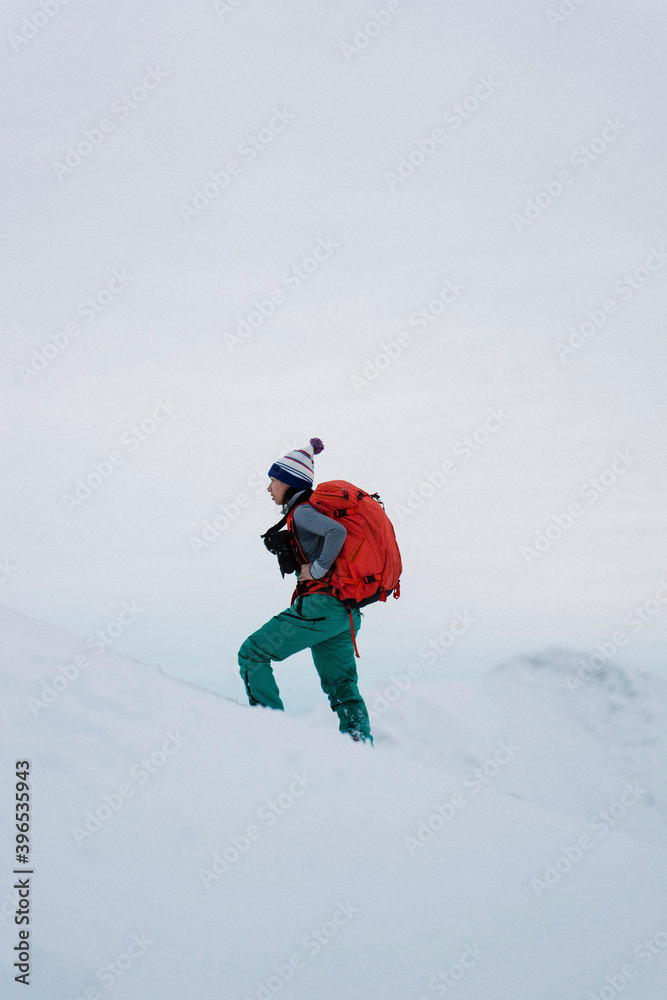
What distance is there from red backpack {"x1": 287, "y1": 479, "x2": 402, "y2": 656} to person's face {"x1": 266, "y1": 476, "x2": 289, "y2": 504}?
0.26 metres

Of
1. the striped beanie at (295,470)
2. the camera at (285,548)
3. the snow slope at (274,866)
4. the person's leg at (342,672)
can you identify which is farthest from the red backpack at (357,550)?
the snow slope at (274,866)

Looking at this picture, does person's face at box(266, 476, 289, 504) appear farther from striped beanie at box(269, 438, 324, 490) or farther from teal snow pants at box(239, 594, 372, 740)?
teal snow pants at box(239, 594, 372, 740)

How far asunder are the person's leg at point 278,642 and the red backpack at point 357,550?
160 mm

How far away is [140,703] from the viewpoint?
554 cm

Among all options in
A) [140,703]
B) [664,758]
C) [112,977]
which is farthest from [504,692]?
[112,977]

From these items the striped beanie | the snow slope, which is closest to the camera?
the striped beanie

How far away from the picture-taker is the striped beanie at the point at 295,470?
7.04 m

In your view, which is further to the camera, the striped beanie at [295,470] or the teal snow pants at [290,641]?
the striped beanie at [295,470]

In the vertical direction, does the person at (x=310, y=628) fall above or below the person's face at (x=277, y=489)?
below

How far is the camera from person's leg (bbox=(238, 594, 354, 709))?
6766 millimetres

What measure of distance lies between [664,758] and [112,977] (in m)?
21.0

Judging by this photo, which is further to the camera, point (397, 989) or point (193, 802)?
point (193, 802)

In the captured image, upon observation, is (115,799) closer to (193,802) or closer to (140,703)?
(193,802)

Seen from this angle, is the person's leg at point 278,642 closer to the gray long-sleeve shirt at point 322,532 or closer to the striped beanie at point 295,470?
the gray long-sleeve shirt at point 322,532
